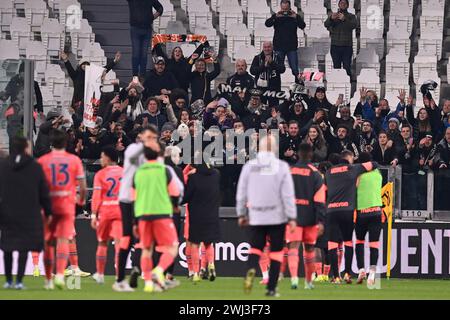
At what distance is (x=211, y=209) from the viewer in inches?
941

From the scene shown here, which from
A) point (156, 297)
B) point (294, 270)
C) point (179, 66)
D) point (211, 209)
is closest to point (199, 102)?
point (179, 66)

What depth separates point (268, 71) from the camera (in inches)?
1196

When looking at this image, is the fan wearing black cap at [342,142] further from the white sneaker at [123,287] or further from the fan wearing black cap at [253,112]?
the white sneaker at [123,287]

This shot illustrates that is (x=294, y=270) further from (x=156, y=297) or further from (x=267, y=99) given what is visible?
(x=267, y=99)

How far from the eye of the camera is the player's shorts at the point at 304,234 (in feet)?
68.6

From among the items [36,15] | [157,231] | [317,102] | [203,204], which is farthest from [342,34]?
[157,231]

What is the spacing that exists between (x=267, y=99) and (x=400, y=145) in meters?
3.39

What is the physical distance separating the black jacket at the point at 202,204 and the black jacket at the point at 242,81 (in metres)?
5.86

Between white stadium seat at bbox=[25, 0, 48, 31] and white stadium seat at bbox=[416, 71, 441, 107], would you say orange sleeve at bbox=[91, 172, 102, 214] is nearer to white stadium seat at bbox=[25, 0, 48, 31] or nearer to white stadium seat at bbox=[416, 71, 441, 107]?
white stadium seat at bbox=[416, 71, 441, 107]

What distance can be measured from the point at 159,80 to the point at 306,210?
9691mm

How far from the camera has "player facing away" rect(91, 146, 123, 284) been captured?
67.6 ft

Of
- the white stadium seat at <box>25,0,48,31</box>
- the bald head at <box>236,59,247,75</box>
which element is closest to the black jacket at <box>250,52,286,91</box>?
the bald head at <box>236,59,247,75</box>

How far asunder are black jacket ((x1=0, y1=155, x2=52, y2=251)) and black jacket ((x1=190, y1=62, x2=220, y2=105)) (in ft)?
37.5

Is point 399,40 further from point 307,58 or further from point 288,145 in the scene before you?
point 288,145
